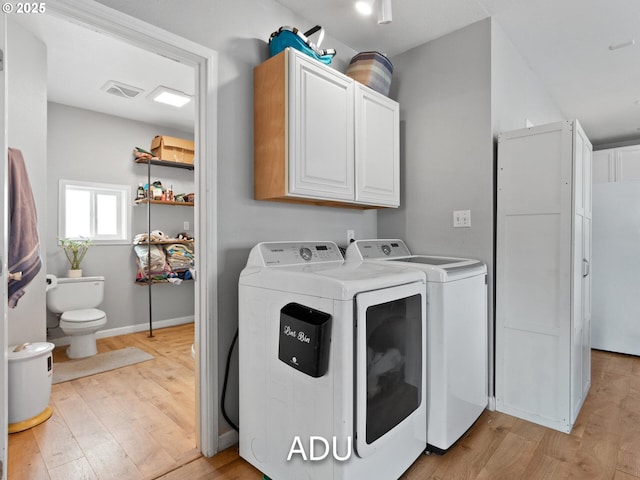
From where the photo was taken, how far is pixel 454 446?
185 cm

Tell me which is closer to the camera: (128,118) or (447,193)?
(447,193)

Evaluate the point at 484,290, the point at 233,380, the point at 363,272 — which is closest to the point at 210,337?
the point at 233,380

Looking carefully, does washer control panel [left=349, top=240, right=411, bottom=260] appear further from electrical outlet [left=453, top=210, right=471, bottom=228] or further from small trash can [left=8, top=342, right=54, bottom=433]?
small trash can [left=8, top=342, right=54, bottom=433]

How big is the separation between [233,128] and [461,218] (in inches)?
61.2

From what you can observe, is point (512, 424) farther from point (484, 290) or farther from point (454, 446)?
point (484, 290)

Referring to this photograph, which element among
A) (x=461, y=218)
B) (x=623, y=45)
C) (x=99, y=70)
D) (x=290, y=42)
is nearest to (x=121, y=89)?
(x=99, y=70)

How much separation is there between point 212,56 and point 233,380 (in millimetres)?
1675

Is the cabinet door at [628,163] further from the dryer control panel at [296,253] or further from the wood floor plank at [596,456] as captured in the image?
the dryer control panel at [296,253]

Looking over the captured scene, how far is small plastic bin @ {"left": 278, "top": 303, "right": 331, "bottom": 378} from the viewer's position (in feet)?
4.24

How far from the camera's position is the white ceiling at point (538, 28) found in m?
2.16

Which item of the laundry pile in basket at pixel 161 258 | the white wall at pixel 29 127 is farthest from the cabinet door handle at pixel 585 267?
the laundry pile in basket at pixel 161 258

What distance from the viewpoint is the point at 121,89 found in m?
3.31

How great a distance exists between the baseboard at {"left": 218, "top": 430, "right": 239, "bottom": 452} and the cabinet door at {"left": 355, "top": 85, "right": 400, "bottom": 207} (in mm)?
1477

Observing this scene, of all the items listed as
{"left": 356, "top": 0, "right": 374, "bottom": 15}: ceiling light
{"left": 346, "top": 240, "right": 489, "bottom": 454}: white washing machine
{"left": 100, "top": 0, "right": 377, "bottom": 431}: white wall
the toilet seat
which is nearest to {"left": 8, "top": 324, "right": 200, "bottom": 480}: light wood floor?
{"left": 100, "top": 0, "right": 377, "bottom": 431}: white wall
